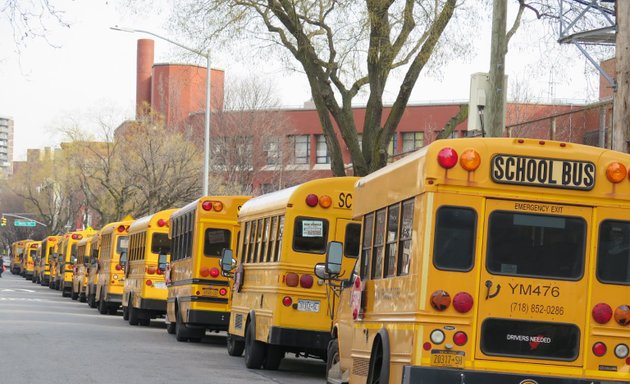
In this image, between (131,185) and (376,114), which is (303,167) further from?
(376,114)

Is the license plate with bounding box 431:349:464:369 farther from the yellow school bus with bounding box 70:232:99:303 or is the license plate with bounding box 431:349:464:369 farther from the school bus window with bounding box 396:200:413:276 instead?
the yellow school bus with bounding box 70:232:99:303

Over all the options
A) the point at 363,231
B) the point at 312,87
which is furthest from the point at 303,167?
the point at 363,231

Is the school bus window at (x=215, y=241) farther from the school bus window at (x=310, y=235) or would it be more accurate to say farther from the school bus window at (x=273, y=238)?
the school bus window at (x=310, y=235)

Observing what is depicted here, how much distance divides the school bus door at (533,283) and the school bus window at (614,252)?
0.46 ft

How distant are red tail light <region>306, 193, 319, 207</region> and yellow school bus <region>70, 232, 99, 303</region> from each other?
24573 mm

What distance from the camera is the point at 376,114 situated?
27.2 m

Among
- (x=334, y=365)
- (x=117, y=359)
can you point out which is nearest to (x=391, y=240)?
(x=334, y=365)

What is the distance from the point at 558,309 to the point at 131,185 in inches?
2208

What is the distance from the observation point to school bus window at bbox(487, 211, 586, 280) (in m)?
10.2

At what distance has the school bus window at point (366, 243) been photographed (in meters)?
12.4

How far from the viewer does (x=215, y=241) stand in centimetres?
2306

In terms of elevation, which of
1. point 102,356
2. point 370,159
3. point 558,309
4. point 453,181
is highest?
point 370,159

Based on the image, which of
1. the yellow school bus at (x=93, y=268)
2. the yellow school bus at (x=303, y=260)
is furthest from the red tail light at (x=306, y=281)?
the yellow school bus at (x=93, y=268)

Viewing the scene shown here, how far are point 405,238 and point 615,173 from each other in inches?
73.3
